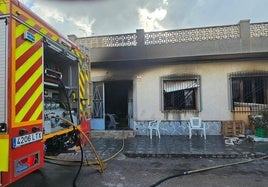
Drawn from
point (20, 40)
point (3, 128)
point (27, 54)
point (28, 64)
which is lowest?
point (3, 128)

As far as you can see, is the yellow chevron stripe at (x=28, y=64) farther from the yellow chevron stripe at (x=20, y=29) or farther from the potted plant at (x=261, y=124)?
the potted plant at (x=261, y=124)

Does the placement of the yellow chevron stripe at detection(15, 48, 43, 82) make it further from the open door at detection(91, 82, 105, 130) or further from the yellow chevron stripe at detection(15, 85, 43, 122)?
the open door at detection(91, 82, 105, 130)

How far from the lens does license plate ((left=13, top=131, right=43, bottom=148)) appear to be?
3186 mm

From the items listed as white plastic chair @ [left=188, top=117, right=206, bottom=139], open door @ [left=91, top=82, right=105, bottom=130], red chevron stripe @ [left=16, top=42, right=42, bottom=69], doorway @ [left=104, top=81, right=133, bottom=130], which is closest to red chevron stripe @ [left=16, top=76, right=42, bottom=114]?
red chevron stripe @ [left=16, top=42, right=42, bottom=69]

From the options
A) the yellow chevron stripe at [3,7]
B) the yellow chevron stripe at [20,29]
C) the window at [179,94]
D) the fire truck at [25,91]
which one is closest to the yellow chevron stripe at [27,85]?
the fire truck at [25,91]

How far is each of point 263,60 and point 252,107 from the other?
1969 millimetres

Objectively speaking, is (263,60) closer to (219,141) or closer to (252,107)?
(252,107)

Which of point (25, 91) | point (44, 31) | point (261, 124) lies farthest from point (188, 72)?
point (25, 91)

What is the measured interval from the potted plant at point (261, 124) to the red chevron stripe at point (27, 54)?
338 inches

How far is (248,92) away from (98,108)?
21.5 feet

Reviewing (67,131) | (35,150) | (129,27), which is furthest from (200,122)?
(35,150)

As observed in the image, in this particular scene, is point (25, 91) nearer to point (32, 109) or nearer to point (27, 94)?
point (27, 94)

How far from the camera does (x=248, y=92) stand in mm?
11062

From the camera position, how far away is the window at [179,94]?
449 inches
